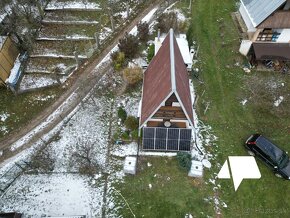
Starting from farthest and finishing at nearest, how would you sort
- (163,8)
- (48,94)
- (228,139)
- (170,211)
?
(163,8) < (48,94) < (228,139) < (170,211)

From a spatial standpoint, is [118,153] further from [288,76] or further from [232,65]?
[288,76]

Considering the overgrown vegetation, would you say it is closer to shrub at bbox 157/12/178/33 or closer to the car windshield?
shrub at bbox 157/12/178/33

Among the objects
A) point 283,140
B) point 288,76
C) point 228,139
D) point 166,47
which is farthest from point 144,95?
point 288,76

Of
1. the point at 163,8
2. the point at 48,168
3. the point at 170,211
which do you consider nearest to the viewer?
the point at 170,211

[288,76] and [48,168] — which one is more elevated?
[288,76]

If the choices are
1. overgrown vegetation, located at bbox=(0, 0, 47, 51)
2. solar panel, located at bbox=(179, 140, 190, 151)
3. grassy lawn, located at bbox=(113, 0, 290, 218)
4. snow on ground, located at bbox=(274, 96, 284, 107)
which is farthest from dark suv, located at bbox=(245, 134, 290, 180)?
overgrown vegetation, located at bbox=(0, 0, 47, 51)

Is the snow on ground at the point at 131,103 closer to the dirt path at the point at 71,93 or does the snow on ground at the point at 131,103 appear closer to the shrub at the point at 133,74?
the shrub at the point at 133,74

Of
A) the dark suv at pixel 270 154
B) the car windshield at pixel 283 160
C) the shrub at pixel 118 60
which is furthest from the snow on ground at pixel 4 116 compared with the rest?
the car windshield at pixel 283 160
